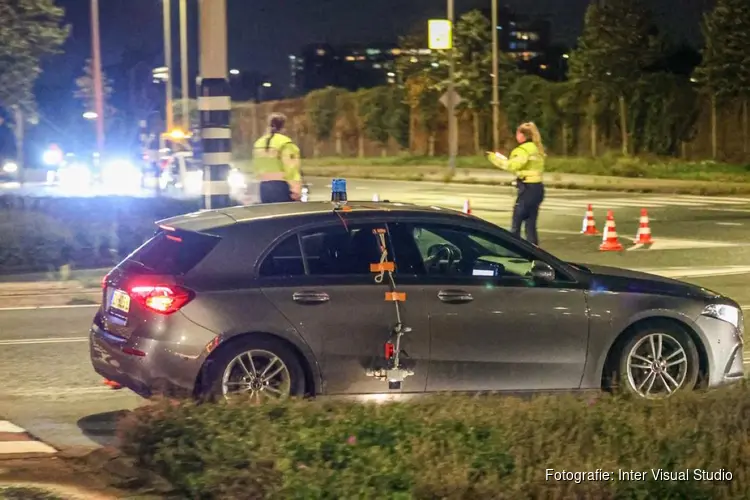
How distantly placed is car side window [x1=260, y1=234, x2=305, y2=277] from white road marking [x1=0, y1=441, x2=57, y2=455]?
5.36 feet

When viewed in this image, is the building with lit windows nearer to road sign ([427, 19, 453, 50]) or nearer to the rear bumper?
road sign ([427, 19, 453, 50])

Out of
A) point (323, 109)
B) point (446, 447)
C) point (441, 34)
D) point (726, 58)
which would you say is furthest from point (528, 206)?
point (323, 109)

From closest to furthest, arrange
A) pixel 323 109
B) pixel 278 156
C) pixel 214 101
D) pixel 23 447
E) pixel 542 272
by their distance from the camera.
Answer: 1. pixel 23 447
2. pixel 542 272
3. pixel 278 156
4. pixel 214 101
5. pixel 323 109

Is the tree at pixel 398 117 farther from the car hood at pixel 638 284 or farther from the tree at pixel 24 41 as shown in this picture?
the car hood at pixel 638 284

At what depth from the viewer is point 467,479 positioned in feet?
18.8

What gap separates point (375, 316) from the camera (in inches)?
314

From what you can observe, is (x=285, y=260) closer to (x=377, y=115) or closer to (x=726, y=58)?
(x=726, y=58)

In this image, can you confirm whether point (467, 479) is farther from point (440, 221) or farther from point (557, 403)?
point (440, 221)

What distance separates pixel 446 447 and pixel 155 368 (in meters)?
2.26

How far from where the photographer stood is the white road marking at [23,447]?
296 inches

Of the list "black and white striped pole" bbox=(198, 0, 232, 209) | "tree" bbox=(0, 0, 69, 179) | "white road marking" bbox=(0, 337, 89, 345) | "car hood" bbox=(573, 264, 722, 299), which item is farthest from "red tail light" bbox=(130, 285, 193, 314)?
"tree" bbox=(0, 0, 69, 179)

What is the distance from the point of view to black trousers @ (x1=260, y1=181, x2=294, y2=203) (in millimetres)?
14031

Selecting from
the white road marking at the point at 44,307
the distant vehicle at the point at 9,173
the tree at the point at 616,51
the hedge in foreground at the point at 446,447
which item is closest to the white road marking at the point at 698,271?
the white road marking at the point at 44,307

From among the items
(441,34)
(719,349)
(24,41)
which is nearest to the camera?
(719,349)
